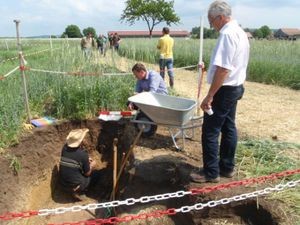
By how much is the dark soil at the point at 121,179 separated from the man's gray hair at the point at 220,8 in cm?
188

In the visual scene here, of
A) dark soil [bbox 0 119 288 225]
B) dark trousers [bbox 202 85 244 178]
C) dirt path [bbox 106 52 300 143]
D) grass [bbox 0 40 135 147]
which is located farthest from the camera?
grass [bbox 0 40 135 147]

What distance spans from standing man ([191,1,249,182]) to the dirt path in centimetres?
188

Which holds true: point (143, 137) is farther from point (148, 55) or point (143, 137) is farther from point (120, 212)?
point (148, 55)

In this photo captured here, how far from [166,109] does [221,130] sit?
78 centimetres

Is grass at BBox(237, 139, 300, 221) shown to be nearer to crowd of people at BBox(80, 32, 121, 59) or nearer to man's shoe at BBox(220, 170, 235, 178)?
man's shoe at BBox(220, 170, 235, 178)

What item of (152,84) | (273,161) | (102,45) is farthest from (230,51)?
(102,45)

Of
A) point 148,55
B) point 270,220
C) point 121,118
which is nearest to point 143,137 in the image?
point 121,118

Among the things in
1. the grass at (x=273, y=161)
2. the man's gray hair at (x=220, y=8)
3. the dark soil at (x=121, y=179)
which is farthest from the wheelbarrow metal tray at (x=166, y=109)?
the man's gray hair at (x=220, y=8)

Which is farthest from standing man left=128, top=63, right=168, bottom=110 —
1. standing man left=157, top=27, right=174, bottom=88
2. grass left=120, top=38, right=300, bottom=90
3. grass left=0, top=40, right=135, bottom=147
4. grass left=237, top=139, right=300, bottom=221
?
standing man left=157, top=27, right=174, bottom=88

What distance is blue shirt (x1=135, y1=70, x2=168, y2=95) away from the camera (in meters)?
5.77

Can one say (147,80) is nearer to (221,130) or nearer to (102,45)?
(221,130)

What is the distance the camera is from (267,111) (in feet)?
25.5

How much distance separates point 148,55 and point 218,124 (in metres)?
5.35

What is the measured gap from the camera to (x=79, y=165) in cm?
566
